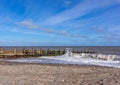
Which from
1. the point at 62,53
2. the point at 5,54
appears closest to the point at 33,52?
the point at 5,54

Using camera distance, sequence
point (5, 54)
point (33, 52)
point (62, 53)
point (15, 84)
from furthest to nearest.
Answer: point (62, 53) < point (33, 52) < point (5, 54) < point (15, 84)

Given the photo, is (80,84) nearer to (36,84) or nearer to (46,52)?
(36,84)

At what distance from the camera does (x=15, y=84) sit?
10.7 meters

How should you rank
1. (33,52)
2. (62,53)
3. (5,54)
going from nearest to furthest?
(5,54)
(33,52)
(62,53)

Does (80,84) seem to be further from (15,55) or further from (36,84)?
(15,55)

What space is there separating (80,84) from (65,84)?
729 millimetres

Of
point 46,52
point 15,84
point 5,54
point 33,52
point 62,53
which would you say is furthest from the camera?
point 62,53

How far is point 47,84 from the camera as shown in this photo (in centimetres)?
1091

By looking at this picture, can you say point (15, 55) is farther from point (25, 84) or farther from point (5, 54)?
point (25, 84)

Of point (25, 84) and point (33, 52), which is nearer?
point (25, 84)

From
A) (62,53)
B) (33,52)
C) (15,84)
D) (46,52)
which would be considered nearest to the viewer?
(15,84)

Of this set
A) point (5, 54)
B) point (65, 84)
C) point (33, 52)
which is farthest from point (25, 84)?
point (33, 52)

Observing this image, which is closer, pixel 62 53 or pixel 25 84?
pixel 25 84

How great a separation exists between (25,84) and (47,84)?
1.06 metres
